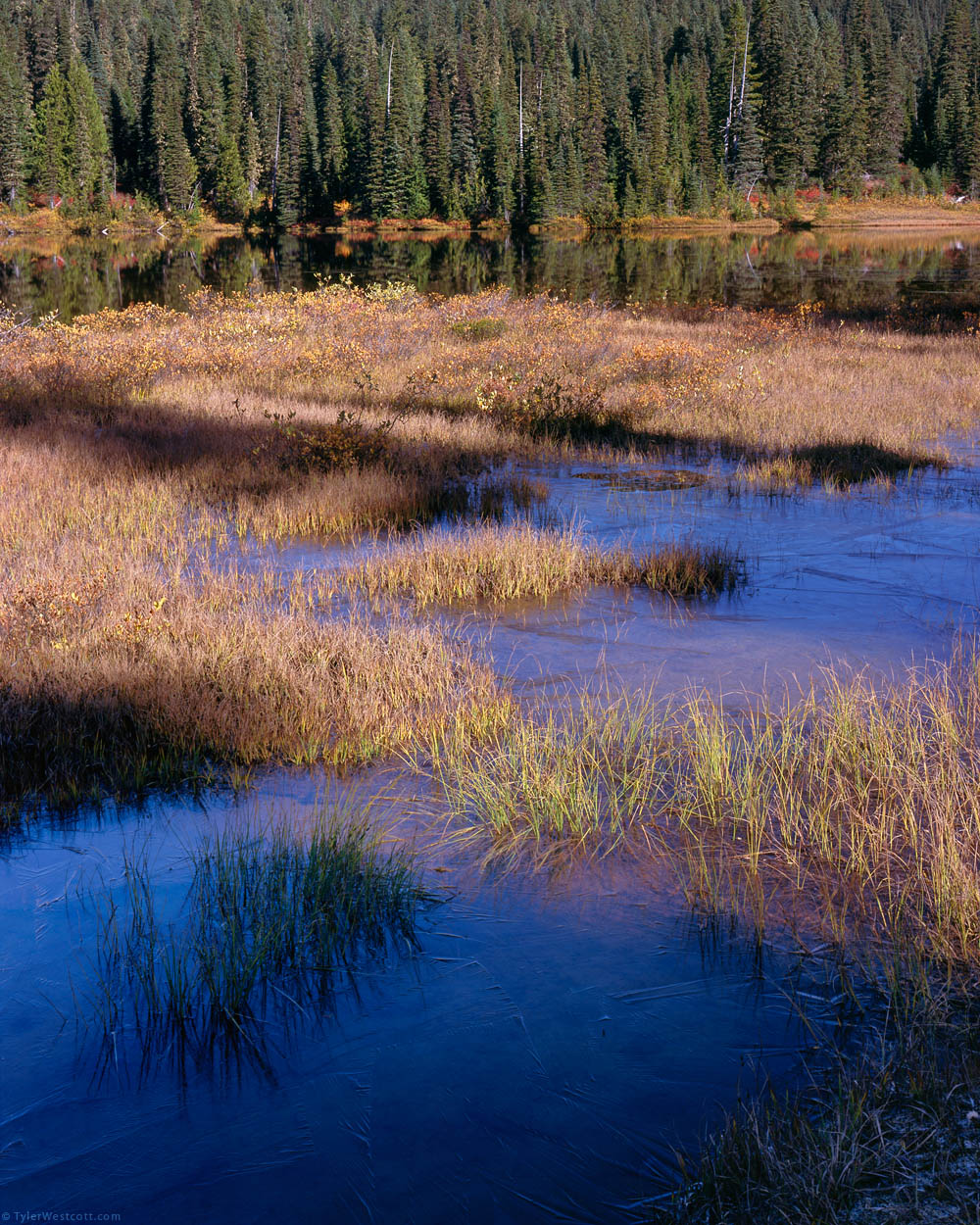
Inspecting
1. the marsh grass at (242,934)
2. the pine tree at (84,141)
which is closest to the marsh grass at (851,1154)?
the marsh grass at (242,934)

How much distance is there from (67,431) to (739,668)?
9.09 m

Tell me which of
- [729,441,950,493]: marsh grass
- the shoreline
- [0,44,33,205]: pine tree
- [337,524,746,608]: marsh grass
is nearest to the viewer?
[337,524,746,608]: marsh grass

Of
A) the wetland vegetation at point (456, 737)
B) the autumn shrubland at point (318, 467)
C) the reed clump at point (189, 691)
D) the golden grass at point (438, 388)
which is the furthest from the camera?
the golden grass at point (438, 388)

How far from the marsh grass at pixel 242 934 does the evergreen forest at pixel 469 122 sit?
82.6m

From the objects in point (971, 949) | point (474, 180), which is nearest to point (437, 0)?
point (474, 180)

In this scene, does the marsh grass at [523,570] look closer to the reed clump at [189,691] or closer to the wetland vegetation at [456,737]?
the wetland vegetation at [456,737]

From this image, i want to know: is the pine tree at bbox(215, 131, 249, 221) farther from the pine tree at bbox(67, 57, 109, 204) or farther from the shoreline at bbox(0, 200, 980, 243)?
the pine tree at bbox(67, 57, 109, 204)

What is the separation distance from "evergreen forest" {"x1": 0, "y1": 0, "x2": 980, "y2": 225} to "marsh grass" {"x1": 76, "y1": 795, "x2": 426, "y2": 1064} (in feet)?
271

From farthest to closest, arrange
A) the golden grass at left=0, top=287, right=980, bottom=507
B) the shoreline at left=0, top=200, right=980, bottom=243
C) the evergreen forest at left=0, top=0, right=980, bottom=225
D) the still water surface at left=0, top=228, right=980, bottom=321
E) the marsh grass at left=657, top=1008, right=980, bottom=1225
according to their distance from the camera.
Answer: the evergreen forest at left=0, top=0, right=980, bottom=225 < the shoreline at left=0, top=200, right=980, bottom=243 < the still water surface at left=0, top=228, right=980, bottom=321 < the golden grass at left=0, top=287, right=980, bottom=507 < the marsh grass at left=657, top=1008, right=980, bottom=1225

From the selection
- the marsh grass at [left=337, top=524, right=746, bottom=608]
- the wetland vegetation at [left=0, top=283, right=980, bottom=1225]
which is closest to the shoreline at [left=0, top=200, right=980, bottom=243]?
the wetland vegetation at [left=0, top=283, right=980, bottom=1225]

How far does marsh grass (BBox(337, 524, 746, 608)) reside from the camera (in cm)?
834

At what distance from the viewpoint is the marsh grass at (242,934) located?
3512mm

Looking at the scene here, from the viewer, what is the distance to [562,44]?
331 feet

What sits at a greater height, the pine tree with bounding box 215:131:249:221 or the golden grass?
the pine tree with bounding box 215:131:249:221
